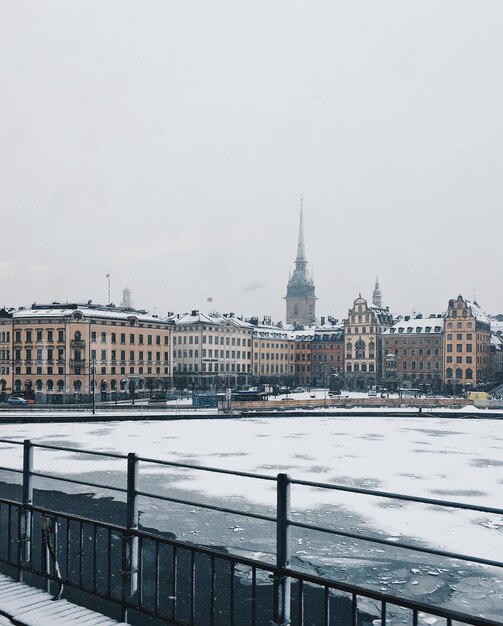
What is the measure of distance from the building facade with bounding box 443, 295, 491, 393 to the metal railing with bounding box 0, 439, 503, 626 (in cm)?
11679

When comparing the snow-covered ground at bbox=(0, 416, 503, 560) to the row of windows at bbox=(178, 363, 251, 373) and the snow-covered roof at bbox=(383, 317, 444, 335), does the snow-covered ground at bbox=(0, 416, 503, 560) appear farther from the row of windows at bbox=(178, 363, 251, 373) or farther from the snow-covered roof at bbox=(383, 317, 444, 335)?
the snow-covered roof at bbox=(383, 317, 444, 335)

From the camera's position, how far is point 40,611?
299 inches

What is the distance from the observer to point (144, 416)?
2835 inches

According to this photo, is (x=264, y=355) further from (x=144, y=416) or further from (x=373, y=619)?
(x=373, y=619)

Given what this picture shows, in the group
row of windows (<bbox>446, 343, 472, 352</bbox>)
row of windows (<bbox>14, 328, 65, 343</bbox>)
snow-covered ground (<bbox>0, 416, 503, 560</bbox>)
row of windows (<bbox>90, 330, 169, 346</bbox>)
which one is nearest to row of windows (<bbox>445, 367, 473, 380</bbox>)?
row of windows (<bbox>446, 343, 472, 352</bbox>)

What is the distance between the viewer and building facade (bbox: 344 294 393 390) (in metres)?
142

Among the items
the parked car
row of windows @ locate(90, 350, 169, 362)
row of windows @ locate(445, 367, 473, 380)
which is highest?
row of windows @ locate(90, 350, 169, 362)

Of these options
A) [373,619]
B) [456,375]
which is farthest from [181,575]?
[456,375]

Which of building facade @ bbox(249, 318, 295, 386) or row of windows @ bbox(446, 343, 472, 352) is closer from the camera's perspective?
row of windows @ bbox(446, 343, 472, 352)

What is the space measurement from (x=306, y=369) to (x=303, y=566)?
138789 millimetres

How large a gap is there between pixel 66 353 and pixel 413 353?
69.2 m

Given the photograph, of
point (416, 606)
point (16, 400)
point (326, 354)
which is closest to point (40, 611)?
point (416, 606)

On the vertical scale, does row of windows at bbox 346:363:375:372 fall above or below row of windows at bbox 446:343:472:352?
below

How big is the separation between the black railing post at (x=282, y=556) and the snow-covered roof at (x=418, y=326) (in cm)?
13481
